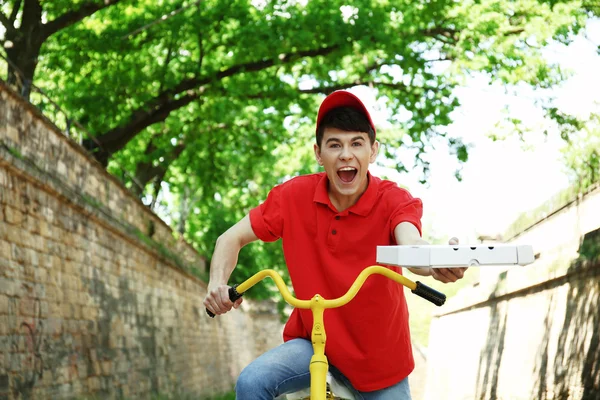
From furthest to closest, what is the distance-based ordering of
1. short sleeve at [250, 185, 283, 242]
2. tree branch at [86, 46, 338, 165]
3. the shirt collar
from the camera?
tree branch at [86, 46, 338, 165] < short sleeve at [250, 185, 283, 242] < the shirt collar

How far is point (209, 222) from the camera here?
100.0 ft

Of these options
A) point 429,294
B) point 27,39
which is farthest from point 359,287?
point 27,39

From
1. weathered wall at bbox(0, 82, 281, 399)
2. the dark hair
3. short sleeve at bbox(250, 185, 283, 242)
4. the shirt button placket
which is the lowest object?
the shirt button placket

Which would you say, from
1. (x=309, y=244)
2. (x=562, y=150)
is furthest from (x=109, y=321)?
(x=309, y=244)

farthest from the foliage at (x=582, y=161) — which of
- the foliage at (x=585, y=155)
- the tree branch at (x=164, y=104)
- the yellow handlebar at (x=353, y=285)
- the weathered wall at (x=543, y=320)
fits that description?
the yellow handlebar at (x=353, y=285)

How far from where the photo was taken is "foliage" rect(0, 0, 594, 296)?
1413 cm

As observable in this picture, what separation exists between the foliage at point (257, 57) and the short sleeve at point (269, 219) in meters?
9.23

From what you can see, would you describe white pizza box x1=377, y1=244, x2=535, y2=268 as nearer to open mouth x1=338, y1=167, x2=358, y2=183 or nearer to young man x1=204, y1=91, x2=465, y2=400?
young man x1=204, y1=91, x2=465, y2=400

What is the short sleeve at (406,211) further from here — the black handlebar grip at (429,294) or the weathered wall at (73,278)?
→ the weathered wall at (73,278)

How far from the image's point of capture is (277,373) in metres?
3.21

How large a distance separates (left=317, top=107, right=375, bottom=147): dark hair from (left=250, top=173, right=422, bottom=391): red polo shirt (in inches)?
10.2

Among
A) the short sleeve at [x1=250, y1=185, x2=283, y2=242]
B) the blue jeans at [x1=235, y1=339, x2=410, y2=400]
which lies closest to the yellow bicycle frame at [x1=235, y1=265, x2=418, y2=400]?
the blue jeans at [x1=235, y1=339, x2=410, y2=400]

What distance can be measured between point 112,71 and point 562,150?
8.15m

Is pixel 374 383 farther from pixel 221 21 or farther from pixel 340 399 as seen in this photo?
pixel 221 21
